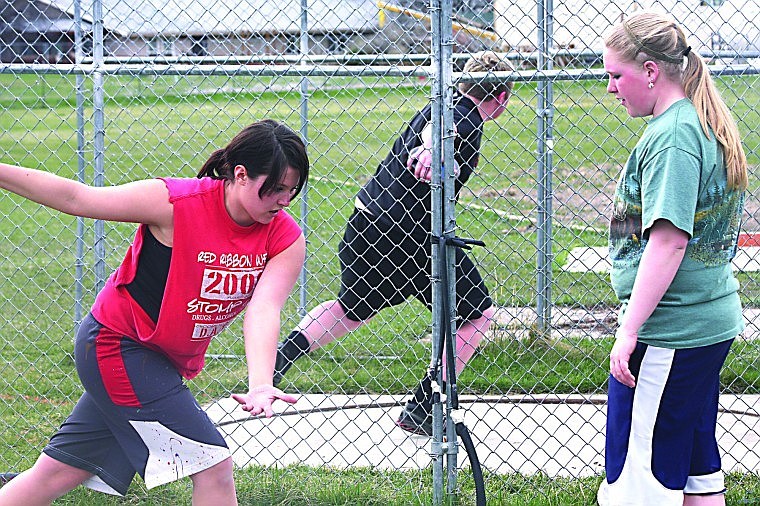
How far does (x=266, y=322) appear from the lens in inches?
106

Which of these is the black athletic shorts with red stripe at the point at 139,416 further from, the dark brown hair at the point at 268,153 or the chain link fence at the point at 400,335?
the chain link fence at the point at 400,335

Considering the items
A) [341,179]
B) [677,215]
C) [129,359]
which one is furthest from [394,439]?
[341,179]

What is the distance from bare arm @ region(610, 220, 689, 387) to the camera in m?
2.49

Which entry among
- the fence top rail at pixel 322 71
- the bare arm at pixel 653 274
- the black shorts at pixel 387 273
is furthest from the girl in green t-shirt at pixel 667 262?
the black shorts at pixel 387 273

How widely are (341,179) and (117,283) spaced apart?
358 inches

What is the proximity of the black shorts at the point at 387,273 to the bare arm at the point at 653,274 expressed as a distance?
1.70 metres

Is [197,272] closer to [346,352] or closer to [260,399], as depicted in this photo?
[260,399]

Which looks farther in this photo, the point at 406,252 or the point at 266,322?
the point at 406,252

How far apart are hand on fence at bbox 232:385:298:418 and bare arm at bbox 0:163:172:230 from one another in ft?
1.92

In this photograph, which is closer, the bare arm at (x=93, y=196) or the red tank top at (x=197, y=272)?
the bare arm at (x=93, y=196)

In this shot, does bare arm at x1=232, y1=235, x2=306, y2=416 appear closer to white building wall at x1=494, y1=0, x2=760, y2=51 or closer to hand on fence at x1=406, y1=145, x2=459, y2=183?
hand on fence at x1=406, y1=145, x2=459, y2=183

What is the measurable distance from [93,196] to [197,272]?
0.36 m

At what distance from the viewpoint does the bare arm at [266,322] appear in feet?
8.12

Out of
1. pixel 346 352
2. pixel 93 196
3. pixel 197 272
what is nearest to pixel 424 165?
pixel 197 272
